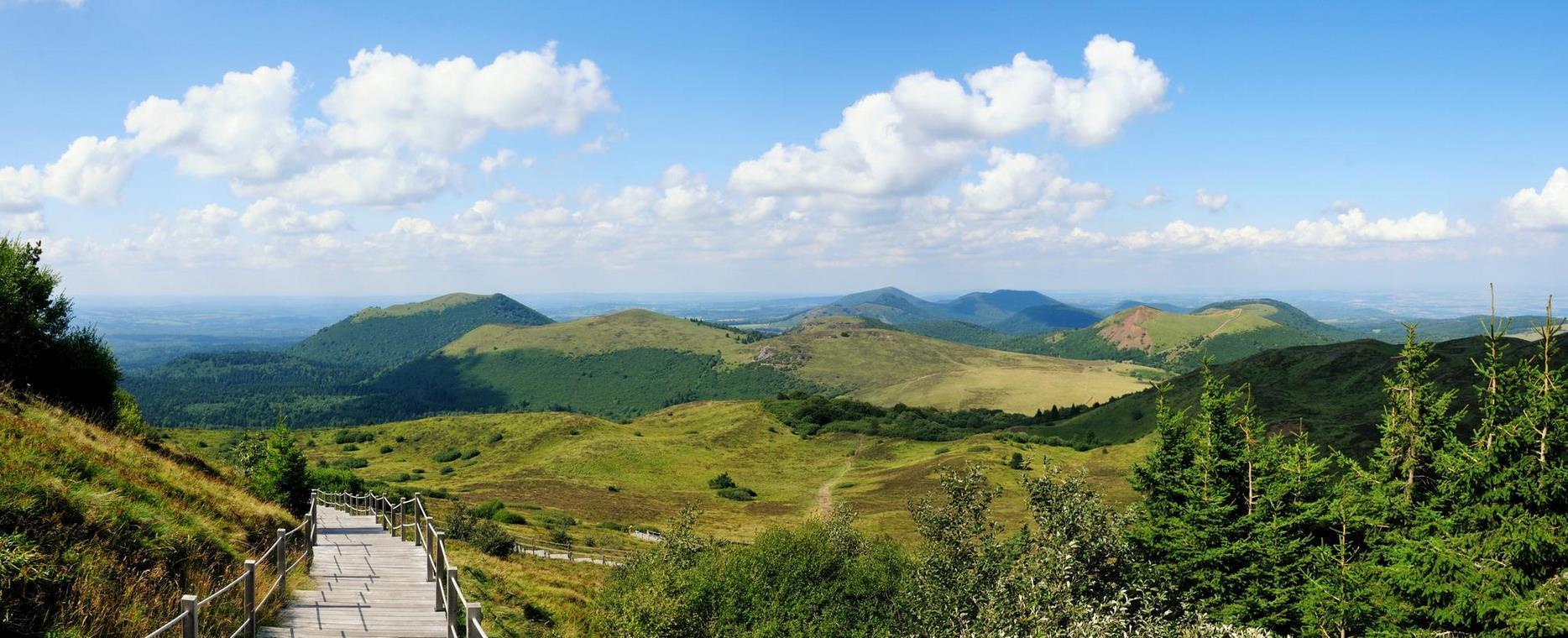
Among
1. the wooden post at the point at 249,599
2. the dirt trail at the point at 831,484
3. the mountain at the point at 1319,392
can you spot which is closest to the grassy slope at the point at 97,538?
the wooden post at the point at 249,599

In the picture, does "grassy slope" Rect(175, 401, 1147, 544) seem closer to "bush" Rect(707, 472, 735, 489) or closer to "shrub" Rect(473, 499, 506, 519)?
"bush" Rect(707, 472, 735, 489)

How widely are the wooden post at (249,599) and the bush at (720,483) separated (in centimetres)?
11878

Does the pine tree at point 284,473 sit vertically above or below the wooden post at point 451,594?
below

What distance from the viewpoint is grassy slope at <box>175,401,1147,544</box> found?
10512 cm

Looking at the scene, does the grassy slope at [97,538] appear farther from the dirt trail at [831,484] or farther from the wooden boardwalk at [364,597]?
the dirt trail at [831,484]

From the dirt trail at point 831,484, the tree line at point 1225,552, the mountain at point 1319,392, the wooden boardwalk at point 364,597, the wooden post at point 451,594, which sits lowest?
the dirt trail at point 831,484

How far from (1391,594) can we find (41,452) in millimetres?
48191

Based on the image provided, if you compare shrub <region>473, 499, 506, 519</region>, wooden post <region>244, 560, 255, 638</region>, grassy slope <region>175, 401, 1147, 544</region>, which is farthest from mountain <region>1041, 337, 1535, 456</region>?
wooden post <region>244, 560, 255, 638</region>

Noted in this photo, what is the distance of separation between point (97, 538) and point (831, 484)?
125m

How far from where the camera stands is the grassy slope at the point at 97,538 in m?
12.0

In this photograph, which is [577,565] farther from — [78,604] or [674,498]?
[674,498]

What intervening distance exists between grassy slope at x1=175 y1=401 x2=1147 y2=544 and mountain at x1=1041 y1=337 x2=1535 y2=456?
98.4ft

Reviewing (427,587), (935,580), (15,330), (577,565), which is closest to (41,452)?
(427,587)

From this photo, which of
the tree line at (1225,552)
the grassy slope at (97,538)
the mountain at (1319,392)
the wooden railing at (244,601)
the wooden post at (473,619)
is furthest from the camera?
the mountain at (1319,392)
